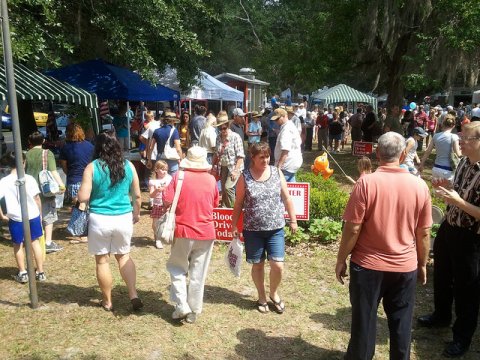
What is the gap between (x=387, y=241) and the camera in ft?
9.95

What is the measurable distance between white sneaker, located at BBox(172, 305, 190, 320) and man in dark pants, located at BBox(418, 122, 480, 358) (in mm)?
2177

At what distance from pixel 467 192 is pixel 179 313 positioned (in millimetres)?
2589

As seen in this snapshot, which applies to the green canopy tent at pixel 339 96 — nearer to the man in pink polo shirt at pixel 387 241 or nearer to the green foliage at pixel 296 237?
the green foliage at pixel 296 237

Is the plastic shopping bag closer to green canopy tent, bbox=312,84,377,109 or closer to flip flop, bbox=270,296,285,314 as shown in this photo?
flip flop, bbox=270,296,285,314

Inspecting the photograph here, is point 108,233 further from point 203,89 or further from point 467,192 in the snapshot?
point 203,89

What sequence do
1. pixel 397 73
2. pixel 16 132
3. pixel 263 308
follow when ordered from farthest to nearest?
1. pixel 397 73
2. pixel 263 308
3. pixel 16 132

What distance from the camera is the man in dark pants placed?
139 inches

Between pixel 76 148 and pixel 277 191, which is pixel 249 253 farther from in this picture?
pixel 76 148

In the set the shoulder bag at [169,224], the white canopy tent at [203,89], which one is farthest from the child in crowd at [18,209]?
the white canopy tent at [203,89]

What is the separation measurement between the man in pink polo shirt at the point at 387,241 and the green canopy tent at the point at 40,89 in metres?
5.50

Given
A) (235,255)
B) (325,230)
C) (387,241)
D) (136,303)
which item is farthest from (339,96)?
(387,241)

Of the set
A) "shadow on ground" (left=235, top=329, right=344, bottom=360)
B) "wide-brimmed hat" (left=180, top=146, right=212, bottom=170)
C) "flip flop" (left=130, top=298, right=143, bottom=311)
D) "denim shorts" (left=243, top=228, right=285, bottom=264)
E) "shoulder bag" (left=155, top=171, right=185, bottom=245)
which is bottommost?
"shadow on ground" (left=235, top=329, right=344, bottom=360)

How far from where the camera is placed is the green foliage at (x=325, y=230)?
6.56 m

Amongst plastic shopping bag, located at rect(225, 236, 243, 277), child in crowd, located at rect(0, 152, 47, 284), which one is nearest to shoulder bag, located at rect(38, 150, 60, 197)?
child in crowd, located at rect(0, 152, 47, 284)
